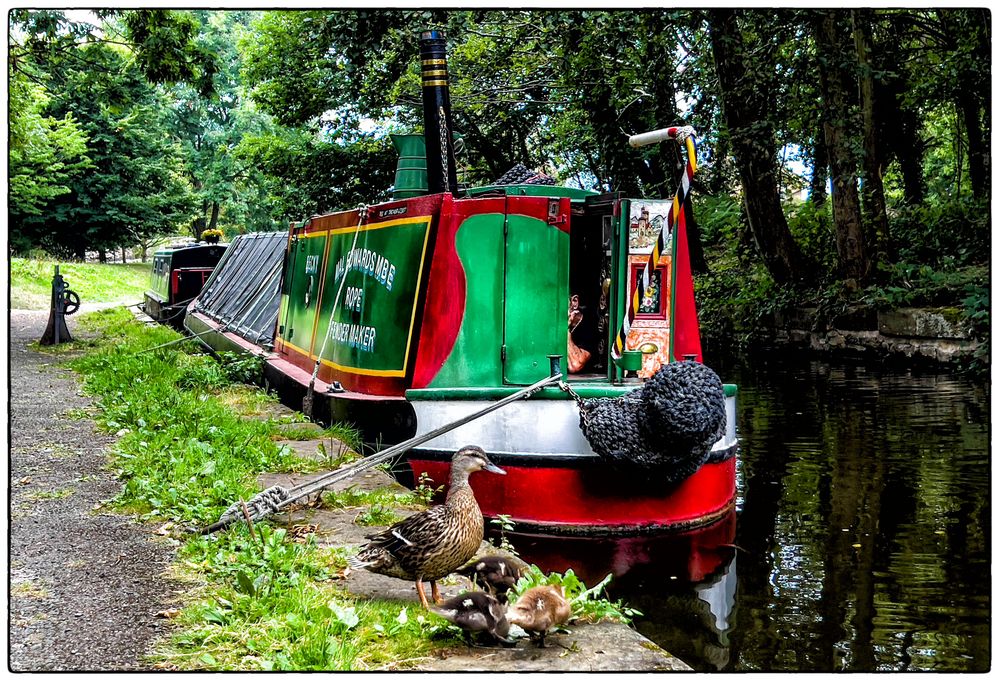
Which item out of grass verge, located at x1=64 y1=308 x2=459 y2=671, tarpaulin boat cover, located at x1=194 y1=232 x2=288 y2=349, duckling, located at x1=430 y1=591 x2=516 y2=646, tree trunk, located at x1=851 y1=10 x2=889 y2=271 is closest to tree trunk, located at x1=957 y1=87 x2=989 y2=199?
tree trunk, located at x1=851 y1=10 x2=889 y2=271

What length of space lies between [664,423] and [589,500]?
33.8 inches

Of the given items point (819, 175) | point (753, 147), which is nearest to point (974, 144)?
point (819, 175)

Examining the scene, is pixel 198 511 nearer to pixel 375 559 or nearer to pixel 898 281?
pixel 375 559

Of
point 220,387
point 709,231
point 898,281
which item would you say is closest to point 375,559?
point 220,387

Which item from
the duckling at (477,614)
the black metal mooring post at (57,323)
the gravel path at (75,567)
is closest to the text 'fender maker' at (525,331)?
the gravel path at (75,567)

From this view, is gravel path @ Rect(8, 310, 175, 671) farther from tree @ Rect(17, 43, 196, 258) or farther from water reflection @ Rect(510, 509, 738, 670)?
tree @ Rect(17, 43, 196, 258)

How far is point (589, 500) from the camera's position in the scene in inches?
256

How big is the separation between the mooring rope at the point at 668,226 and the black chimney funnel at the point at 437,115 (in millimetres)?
1592

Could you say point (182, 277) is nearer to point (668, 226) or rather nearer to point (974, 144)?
point (974, 144)

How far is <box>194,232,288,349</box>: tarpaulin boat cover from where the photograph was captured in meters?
13.5

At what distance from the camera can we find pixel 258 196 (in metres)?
42.3

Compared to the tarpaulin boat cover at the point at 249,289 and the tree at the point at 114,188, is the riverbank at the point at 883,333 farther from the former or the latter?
the tree at the point at 114,188

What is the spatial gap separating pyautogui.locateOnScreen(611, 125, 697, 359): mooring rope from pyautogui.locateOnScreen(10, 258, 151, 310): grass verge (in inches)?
602

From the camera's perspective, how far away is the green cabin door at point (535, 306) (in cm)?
692
